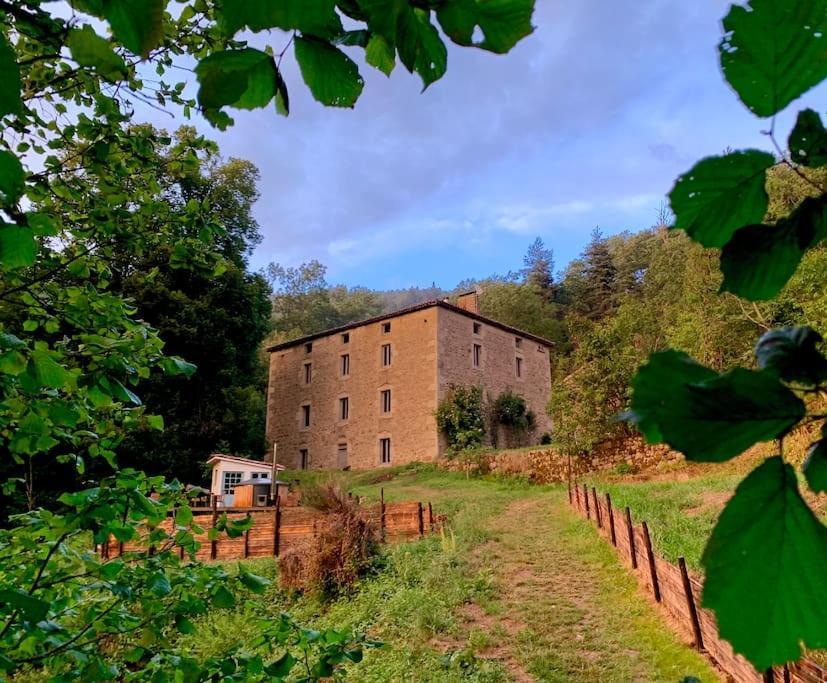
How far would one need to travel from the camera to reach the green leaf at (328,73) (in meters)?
0.64

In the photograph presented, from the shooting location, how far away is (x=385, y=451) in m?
24.8

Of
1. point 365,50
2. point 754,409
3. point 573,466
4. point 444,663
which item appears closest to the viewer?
point 754,409

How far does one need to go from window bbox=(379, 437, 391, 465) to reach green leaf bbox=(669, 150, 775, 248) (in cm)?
2461

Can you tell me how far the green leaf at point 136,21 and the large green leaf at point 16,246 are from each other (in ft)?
1.77

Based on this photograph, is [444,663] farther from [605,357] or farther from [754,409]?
[605,357]

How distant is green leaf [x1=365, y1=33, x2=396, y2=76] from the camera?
712 mm

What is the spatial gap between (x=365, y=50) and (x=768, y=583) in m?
0.73

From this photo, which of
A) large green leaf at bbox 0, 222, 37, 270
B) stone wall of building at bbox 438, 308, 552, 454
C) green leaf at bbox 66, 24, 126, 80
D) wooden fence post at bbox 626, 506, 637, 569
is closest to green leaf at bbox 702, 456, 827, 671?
green leaf at bbox 66, 24, 126, 80

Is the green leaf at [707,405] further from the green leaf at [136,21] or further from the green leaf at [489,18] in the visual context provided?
the green leaf at [136,21]

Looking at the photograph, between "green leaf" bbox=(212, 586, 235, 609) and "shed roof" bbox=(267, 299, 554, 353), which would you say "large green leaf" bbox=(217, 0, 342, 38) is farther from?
"shed roof" bbox=(267, 299, 554, 353)

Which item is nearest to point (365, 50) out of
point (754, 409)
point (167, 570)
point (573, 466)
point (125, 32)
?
point (125, 32)

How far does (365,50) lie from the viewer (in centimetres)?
72

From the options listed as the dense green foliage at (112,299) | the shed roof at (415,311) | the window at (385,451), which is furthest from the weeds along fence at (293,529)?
the shed roof at (415,311)

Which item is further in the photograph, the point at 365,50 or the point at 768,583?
the point at 365,50
